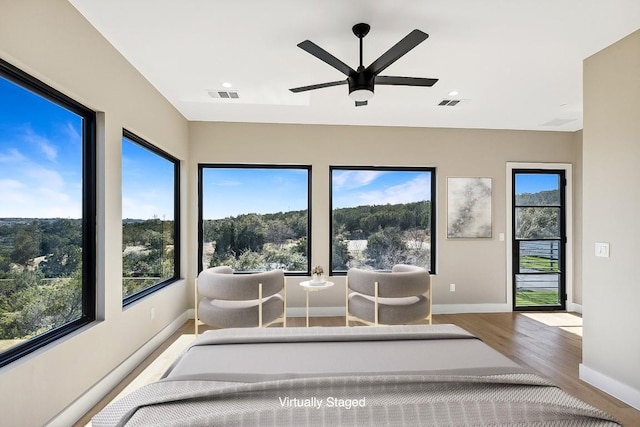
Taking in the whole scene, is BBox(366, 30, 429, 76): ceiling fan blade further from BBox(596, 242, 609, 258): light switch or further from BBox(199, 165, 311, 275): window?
BBox(199, 165, 311, 275): window

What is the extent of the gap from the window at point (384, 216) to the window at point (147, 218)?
215 cm

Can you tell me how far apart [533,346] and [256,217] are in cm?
359

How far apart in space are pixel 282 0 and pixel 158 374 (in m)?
3.00

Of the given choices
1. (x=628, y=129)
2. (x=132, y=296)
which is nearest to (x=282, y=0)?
(x=628, y=129)

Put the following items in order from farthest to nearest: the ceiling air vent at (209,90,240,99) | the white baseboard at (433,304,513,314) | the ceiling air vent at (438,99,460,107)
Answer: the white baseboard at (433,304,513,314) < the ceiling air vent at (438,99,460,107) < the ceiling air vent at (209,90,240,99)

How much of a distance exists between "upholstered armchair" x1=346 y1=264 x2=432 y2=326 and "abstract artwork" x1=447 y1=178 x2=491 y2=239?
1.68 meters

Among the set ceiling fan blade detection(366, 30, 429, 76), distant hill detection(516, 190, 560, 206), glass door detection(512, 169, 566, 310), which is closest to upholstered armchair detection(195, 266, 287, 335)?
ceiling fan blade detection(366, 30, 429, 76)

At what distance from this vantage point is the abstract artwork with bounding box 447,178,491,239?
4.78m

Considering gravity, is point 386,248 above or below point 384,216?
below

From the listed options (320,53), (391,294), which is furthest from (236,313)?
(320,53)

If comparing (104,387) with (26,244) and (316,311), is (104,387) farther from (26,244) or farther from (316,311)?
(316,311)

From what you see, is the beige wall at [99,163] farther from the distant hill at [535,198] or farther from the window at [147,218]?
the distant hill at [535,198]

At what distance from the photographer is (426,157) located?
4.77 m

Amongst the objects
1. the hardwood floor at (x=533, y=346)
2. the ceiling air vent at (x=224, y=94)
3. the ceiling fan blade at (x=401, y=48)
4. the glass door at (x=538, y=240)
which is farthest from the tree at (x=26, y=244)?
the glass door at (x=538, y=240)
